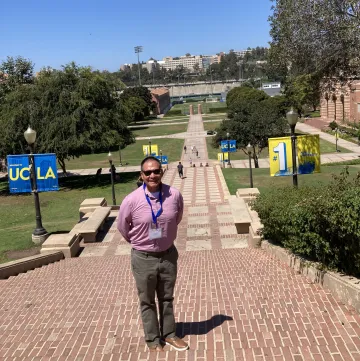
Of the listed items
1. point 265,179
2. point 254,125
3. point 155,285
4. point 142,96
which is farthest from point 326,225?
point 142,96

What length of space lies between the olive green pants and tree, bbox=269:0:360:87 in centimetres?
1537

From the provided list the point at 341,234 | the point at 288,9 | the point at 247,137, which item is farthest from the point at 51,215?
the point at 247,137

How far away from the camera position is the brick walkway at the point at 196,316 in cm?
381

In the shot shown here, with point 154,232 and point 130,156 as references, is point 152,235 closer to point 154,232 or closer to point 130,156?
point 154,232

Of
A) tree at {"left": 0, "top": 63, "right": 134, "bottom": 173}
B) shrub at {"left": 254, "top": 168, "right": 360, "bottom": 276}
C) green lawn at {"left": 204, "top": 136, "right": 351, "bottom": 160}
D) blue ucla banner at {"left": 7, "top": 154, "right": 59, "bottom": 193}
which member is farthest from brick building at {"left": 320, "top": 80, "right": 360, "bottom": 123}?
shrub at {"left": 254, "top": 168, "right": 360, "bottom": 276}

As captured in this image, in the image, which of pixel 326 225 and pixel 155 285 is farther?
pixel 326 225

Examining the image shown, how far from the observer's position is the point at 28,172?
12219 millimetres

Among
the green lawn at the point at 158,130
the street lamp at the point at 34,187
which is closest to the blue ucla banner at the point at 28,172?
the street lamp at the point at 34,187

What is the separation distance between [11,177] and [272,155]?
7.47 metres

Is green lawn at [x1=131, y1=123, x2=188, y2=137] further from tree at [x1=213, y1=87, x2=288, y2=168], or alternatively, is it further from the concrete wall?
the concrete wall

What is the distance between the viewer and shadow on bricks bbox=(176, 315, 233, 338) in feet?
13.8

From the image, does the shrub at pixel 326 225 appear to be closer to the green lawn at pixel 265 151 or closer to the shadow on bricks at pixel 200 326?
the shadow on bricks at pixel 200 326

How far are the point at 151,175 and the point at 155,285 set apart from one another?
3.26ft

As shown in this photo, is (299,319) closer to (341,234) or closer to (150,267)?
(341,234)
